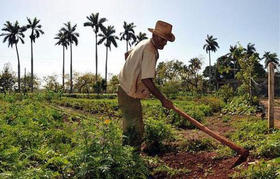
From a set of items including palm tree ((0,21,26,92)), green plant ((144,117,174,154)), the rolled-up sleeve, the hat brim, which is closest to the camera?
the rolled-up sleeve

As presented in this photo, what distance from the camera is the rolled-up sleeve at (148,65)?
3.44m

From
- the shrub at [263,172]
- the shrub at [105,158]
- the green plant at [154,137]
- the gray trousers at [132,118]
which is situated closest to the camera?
the shrub at [105,158]

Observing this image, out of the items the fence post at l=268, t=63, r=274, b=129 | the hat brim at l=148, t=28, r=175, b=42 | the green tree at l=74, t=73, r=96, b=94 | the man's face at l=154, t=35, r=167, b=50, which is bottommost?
the fence post at l=268, t=63, r=274, b=129

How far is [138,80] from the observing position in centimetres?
370

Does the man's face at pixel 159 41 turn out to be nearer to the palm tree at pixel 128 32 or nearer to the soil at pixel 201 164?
the soil at pixel 201 164

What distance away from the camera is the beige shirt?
3478 mm

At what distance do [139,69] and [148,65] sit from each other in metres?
0.20

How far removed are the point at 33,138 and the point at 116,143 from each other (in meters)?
1.52

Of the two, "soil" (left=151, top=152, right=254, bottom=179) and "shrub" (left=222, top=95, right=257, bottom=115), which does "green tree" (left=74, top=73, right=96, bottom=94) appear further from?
"soil" (left=151, top=152, right=254, bottom=179)

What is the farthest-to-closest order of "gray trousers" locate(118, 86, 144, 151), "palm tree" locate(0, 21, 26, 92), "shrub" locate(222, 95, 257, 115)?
"palm tree" locate(0, 21, 26, 92), "shrub" locate(222, 95, 257, 115), "gray trousers" locate(118, 86, 144, 151)

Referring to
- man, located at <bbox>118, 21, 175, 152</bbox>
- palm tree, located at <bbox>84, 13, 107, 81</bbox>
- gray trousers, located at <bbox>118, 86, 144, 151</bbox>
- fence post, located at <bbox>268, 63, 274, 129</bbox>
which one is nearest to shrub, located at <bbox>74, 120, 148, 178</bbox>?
man, located at <bbox>118, 21, 175, 152</bbox>

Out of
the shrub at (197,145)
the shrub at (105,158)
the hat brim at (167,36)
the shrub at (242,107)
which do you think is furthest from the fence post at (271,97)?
the shrub at (242,107)

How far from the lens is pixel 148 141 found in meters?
4.89

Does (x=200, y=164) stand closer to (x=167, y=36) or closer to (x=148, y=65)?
(x=148, y=65)
